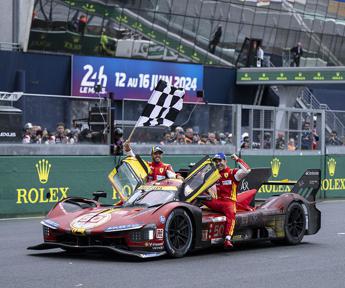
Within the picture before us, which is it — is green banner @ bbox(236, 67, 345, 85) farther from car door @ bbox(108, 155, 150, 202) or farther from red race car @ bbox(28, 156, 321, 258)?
red race car @ bbox(28, 156, 321, 258)

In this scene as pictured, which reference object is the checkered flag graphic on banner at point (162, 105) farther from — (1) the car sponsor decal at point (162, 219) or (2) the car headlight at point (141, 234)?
(2) the car headlight at point (141, 234)

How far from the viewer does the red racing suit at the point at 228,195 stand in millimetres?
12484

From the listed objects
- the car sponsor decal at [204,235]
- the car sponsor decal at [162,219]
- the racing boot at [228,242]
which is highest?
the car sponsor decal at [162,219]

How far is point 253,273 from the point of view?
10.5 metres

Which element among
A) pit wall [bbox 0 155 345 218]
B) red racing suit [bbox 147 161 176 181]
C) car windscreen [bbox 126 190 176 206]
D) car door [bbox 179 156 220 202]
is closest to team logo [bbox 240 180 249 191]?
car door [bbox 179 156 220 202]

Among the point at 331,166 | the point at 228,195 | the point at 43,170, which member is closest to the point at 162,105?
the point at 43,170

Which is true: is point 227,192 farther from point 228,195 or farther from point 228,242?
point 228,242

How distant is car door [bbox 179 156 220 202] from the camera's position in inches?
492

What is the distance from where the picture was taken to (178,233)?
1180cm

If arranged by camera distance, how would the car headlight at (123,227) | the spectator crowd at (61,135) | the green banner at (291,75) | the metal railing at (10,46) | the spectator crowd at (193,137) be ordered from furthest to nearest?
the green banner at (291,75) < the metal railing at (10,46) < the spectator crowd at (193,137) < the spectator crowd at (61,135) < the car headlight at (123,227)

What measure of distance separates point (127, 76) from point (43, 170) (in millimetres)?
19228

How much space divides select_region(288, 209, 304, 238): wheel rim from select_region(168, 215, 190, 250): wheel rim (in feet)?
7.78

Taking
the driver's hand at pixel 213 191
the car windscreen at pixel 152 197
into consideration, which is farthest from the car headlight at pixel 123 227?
the driver's hand at pixel 213 191

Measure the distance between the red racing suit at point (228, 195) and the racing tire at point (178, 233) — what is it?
721 millimetres
